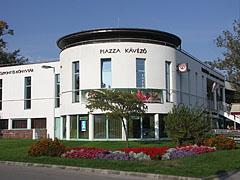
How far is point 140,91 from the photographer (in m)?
30.2

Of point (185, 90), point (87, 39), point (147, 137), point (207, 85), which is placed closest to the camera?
point (147, 137)

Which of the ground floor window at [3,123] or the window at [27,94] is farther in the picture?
the ground floor window at [3,123]

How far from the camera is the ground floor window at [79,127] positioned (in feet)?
101

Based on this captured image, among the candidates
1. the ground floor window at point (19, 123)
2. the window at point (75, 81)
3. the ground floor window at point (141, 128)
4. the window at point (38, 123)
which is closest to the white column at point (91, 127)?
the window at point (75, 81)

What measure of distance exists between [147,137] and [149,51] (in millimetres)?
8004

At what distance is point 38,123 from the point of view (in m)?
38.0

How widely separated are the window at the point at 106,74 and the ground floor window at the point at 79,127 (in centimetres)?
354

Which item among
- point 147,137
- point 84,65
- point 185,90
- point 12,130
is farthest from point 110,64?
point 12,130

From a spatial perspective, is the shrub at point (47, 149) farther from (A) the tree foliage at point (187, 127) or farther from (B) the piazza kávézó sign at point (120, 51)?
(B) the piazza kávézó sign at point (120, 51)

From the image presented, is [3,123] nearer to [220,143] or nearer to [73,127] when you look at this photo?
[73,127]

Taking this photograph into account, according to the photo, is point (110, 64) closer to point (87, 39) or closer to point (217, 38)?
point (87, 39)

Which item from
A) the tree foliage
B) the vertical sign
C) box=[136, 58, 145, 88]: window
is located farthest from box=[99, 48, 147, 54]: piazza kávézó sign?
the tree foliage

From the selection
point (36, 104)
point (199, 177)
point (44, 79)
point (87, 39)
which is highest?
point (87, 39)

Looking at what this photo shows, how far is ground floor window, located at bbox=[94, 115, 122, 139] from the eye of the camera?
2959cm
